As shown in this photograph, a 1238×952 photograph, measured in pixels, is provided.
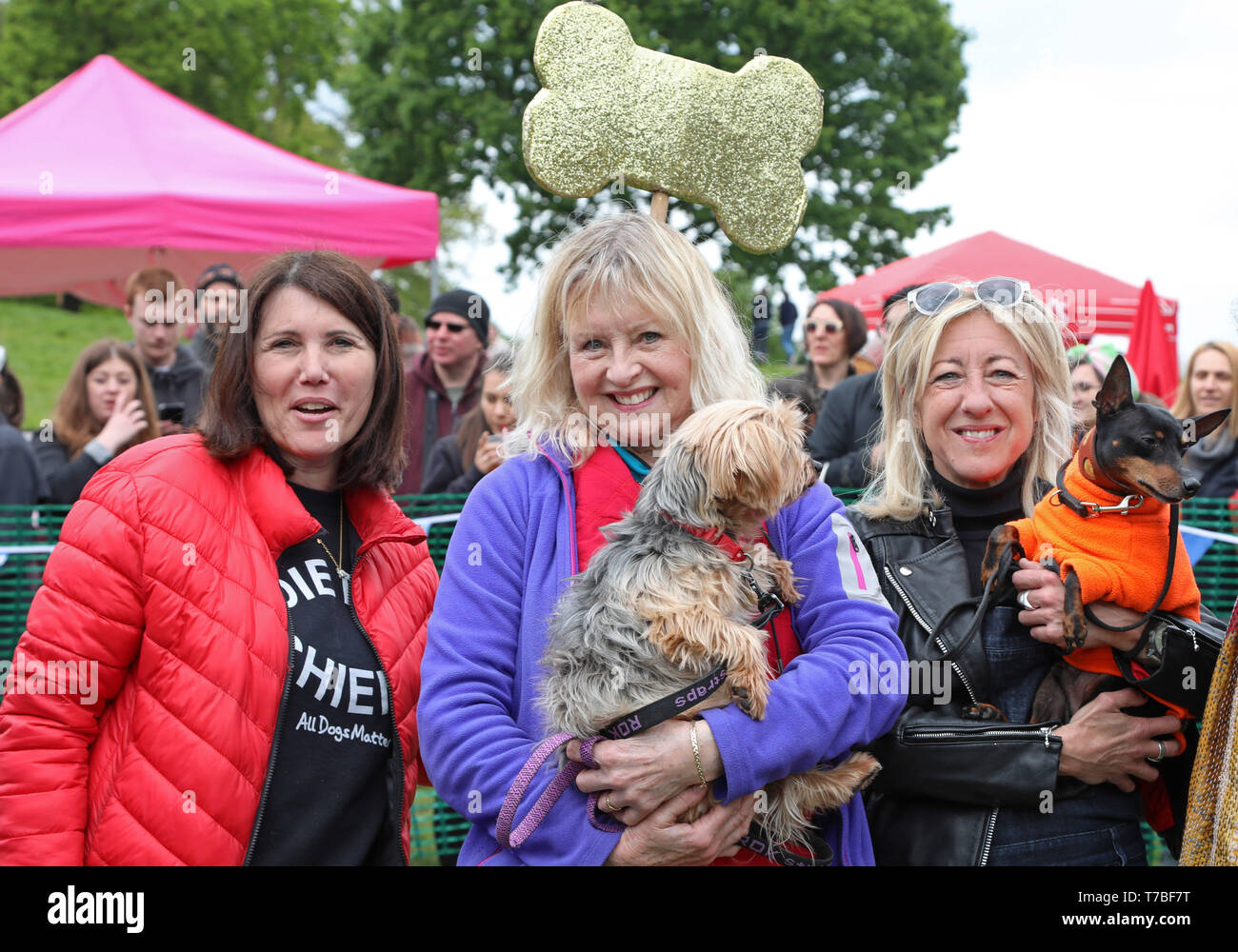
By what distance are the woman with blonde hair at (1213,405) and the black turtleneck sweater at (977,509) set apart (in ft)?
14.6

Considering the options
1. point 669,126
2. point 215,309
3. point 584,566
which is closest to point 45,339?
point 215,309

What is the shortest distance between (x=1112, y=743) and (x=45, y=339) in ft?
103

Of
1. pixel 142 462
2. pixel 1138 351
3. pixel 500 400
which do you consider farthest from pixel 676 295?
pixel 1138 351

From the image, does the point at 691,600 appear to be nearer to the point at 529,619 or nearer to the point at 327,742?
the point at 529,619

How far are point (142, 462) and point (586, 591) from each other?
1.15 m

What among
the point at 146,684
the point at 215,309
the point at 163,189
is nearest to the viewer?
the point at 146,684

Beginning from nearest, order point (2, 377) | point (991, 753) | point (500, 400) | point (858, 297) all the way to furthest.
→ point (991, 753) < point (500, 400) < point (2, 377) < point (858, 297)

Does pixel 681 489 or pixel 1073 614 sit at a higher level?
pixel 681 489

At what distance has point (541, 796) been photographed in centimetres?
228

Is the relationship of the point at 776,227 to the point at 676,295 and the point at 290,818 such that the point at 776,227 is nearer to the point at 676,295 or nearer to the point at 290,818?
the point at 676,295

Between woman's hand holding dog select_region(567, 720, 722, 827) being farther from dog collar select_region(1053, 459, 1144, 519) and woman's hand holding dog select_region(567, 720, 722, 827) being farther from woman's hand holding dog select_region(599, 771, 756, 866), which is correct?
dog collar select_region(1053, 459, 1144, 519)

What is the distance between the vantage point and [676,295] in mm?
2525

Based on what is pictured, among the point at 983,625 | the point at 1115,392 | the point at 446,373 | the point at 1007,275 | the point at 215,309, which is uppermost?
the point at 1007,275

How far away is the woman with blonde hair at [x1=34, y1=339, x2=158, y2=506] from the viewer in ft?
19.4
